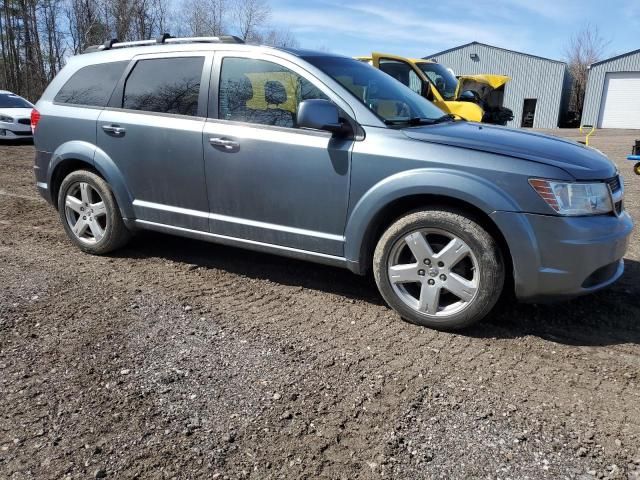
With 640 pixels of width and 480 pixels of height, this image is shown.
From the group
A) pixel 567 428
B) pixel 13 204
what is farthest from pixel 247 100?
pixel 13 204

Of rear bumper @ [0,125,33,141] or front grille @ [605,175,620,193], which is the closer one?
front grille @ [605,175,620,193]

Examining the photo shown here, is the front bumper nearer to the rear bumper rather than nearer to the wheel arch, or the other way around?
the wheel arch

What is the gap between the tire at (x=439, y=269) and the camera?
10.7 feet

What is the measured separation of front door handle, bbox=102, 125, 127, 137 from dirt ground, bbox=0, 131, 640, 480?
1179 millimetres

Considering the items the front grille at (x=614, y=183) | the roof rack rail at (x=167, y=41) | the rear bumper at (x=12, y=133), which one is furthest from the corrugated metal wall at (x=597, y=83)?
the roof rack rail at (x=167, y=41)

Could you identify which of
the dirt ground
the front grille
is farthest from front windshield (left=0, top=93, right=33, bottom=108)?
the front grille

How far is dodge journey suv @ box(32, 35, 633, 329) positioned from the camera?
10.4 ft

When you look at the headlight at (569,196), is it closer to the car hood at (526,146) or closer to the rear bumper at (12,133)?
the car hood at (526,146)

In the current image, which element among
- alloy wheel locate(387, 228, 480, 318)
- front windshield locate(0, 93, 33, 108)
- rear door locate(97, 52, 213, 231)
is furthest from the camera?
front windshield locate(0, 93, 33, 108)

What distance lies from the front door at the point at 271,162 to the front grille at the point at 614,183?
1.69 m

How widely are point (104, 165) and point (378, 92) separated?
242 centimetres

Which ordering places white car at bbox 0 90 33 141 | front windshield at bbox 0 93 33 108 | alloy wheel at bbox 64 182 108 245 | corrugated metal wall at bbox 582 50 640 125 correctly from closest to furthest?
alloy wheel at bbox 64 182 108 245 < white car at bbox 0 90 33 141 < front windshield at bbox 0 93 33 108 < corrugated metal wall at bbox 582 50 640 125

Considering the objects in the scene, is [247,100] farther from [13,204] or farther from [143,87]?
[13,204]

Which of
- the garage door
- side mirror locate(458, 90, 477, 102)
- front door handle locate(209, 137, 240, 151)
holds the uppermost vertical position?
side mirror locate(458, 90, 477, 102)
